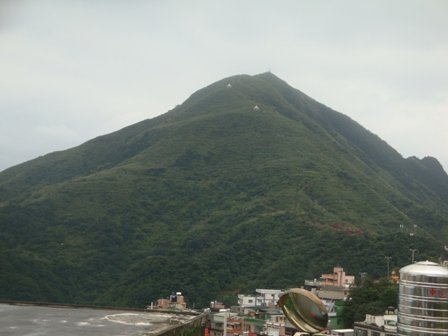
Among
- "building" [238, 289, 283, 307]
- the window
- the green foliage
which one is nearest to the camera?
the window

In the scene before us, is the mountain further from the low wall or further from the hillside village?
A: the low wall

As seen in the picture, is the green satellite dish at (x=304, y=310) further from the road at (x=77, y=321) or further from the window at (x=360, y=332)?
the window at (x=360, y=332)

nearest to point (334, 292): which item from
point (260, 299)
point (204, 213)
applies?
point (260, 299)

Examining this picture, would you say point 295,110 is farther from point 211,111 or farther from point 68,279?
point 68,279

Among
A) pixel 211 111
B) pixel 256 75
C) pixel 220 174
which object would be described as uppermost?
pixel 256 75

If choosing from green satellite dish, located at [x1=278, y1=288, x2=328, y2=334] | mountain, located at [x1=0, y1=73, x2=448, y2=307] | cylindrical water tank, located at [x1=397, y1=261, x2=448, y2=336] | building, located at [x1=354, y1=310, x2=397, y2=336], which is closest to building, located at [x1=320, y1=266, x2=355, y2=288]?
mountain, located at [x1=0, y1=73, x2=448, y2=307]

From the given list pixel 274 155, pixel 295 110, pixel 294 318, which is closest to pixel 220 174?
pixel 274 155
